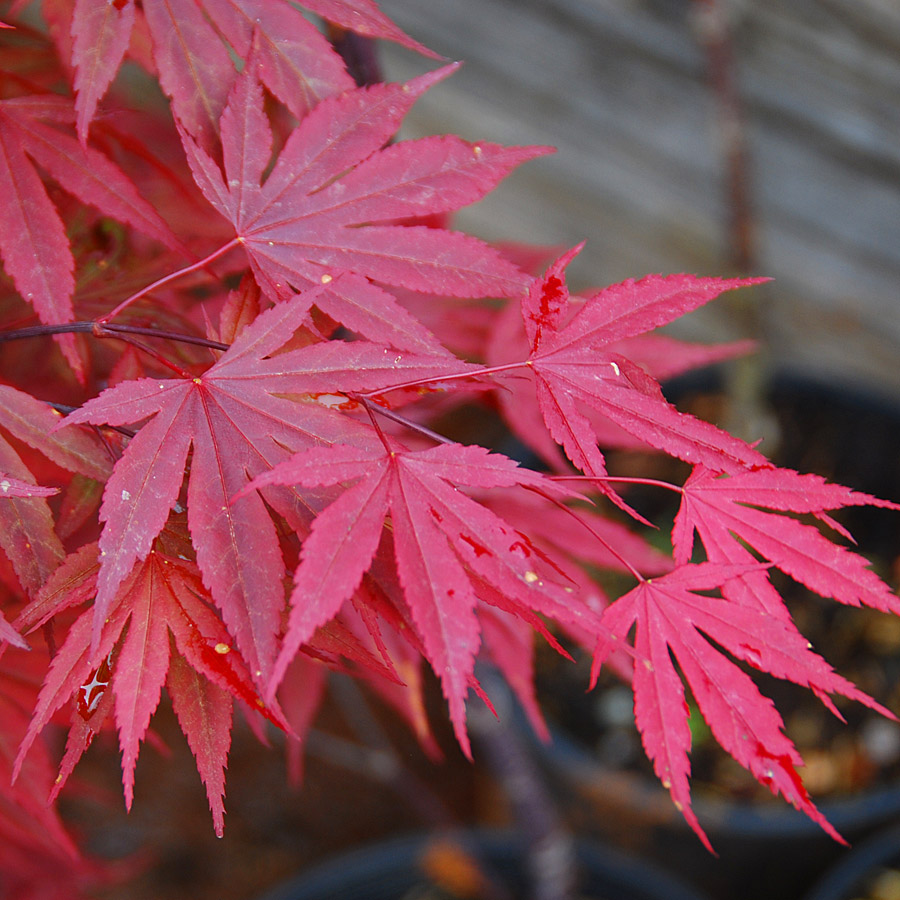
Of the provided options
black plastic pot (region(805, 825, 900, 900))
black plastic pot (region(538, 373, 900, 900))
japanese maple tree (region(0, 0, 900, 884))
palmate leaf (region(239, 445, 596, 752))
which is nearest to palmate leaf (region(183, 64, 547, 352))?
japanese maple tree (region(0, 0, 900, 884))

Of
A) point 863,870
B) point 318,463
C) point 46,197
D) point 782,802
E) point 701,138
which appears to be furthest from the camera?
point 701,138

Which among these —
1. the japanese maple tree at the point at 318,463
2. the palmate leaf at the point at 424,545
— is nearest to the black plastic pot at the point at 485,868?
the japanese maple tree at the point at 318,463

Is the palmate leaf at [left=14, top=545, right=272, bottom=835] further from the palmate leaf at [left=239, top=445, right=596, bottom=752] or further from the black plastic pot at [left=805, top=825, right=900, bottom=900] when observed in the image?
the black plastic pot at [left=805, top=825, right=900, bottom=900]

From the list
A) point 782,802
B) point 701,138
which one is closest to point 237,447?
point 782,802

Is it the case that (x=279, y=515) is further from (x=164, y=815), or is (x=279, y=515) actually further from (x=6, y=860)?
(x=164, y=815)

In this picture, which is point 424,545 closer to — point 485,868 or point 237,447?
point 237,447

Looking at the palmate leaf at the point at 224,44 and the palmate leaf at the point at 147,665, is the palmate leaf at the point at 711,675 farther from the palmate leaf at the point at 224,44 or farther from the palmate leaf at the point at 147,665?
the palmate leaf at the point at 224,44
